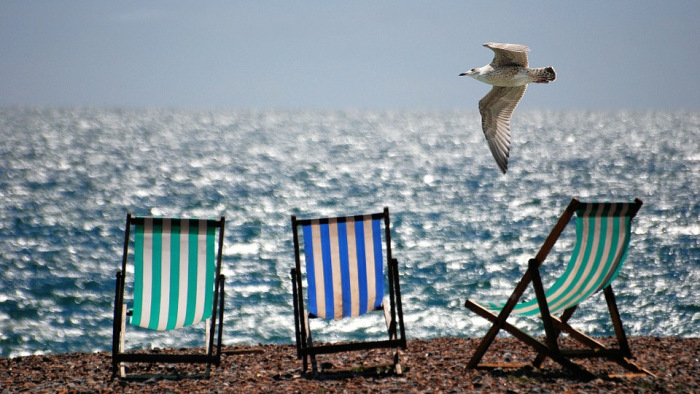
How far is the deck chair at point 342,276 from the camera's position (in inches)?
176

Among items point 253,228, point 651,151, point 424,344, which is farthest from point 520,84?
point 651,151

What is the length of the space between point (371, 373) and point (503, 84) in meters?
3.20

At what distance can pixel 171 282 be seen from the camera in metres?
4.55

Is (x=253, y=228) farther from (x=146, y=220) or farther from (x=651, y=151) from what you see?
(x=651, y=151)

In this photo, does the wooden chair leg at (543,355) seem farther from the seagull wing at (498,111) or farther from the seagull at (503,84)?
Answer: the seagull wing at (498,111)

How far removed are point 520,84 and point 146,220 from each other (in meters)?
3.63

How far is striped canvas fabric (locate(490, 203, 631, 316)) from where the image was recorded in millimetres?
4195

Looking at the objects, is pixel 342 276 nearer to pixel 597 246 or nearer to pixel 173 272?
pixel 173 272

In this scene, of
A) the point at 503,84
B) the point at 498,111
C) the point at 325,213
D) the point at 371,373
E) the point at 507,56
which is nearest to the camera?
the point at 371,373

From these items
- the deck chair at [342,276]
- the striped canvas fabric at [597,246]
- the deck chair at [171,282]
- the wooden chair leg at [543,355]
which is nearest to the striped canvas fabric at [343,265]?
the deck chair at [342,276]

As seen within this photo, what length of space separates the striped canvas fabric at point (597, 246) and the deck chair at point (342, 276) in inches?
41.5

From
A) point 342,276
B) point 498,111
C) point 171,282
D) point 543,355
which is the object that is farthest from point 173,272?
point 498,111

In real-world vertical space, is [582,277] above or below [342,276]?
below

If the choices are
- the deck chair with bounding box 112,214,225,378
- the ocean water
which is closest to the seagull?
the deck chair with bounding box 112,214,225,378
